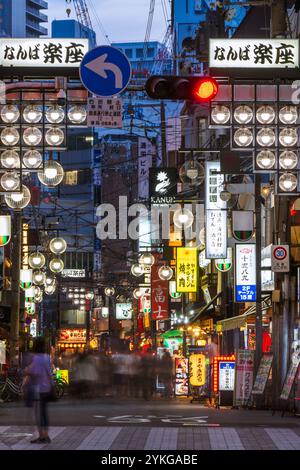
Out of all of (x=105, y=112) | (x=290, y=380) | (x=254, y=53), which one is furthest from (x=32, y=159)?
(x=290, y=380)

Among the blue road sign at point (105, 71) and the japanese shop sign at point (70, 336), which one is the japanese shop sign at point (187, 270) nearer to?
the blue road sign at point (105, 71)

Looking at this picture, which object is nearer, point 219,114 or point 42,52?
point 42,52

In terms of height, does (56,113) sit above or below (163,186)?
below

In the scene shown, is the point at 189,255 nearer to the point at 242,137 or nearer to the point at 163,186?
the point at 163,186

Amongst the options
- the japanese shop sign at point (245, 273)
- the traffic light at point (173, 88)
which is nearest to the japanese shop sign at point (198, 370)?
the japanese shop sign at point (245, 273)

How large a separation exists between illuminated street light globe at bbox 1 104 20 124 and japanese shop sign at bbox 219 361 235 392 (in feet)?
43.5

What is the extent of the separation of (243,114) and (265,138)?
69cm

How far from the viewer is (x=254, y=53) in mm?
18156

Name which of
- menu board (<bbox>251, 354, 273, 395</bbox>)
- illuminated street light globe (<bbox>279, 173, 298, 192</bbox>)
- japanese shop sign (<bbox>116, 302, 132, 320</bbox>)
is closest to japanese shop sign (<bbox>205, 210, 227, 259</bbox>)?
menu board (<bbox>251, 354, 273, 395</bbox>)

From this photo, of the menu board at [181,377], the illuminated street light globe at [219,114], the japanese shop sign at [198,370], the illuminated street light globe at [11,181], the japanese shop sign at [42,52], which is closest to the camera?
→ the japanese shop sign at [42,52]

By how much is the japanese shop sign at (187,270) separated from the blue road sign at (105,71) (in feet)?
92.1

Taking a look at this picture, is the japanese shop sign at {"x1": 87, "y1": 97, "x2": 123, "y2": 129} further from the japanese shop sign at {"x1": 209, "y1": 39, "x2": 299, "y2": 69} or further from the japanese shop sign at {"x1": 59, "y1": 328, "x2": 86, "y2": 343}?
the japanese shop sign at {"x1": 59, "y1": 328, "x2": 86, "y2": 343}

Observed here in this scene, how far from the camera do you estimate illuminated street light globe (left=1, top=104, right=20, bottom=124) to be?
19.3 meters

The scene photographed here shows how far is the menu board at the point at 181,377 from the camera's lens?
38.3m
